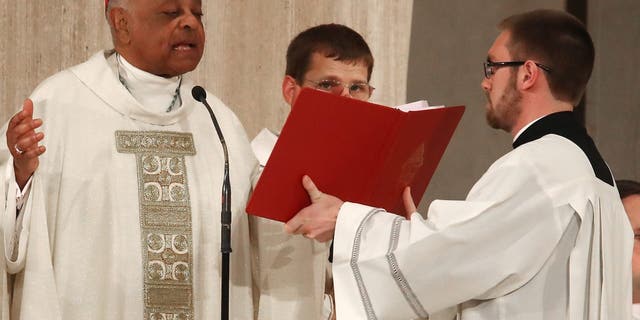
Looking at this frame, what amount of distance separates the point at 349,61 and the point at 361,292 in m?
1.31

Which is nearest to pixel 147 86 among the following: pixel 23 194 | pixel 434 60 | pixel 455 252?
pixel 23 194

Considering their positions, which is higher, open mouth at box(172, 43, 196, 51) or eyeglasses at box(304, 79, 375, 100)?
open mouth at box(172, 43, 196, 51)

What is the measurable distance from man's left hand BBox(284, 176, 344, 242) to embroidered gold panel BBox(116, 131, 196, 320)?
0.41 m

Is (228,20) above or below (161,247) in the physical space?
above

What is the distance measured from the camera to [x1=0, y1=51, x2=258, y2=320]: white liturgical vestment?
377 centimetres

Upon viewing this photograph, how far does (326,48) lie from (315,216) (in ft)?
3.87

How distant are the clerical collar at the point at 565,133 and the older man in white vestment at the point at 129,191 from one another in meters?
1.06

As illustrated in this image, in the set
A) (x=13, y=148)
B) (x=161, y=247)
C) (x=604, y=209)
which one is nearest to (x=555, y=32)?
(x=604, y=209)

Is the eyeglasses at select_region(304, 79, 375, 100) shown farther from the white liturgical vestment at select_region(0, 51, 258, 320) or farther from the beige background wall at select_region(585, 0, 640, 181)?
the beige background wall at select_region(585, 0, 640, 181)

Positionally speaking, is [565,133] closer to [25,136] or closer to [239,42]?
[25,136]

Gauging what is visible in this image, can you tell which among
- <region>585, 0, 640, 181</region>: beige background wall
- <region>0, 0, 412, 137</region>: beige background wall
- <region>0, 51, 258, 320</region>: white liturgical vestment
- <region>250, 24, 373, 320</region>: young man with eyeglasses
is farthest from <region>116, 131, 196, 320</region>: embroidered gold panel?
<region>585, 0, 640, 181</region>: beige background wall

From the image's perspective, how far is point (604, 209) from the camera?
3938 mm

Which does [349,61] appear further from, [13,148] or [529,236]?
[13,148]

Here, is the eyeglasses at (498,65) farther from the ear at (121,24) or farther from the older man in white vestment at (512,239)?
the ear at (121,24)
